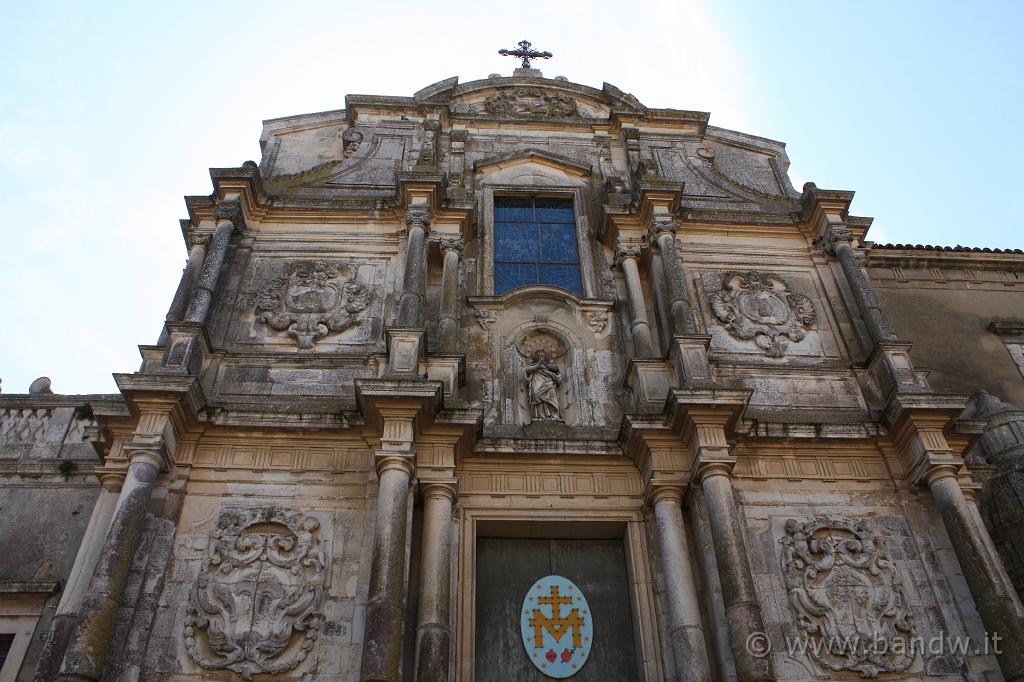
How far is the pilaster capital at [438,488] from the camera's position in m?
8.74

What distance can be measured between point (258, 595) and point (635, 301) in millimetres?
6076

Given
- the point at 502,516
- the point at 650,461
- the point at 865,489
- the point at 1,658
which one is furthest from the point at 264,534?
the point at 865,489

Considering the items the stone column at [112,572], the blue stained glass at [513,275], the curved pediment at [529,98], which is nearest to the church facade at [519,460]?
the stone column at [112,572]

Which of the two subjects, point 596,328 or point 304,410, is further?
point 596,328

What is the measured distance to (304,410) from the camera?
30.9 ft

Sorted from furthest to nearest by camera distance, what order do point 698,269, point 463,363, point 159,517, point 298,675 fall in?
point 698,269, point 463,363, point 159,517, point 298,675

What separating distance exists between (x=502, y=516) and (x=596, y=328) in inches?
126

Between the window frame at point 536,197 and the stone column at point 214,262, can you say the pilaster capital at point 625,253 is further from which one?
the stone column at point 214,262

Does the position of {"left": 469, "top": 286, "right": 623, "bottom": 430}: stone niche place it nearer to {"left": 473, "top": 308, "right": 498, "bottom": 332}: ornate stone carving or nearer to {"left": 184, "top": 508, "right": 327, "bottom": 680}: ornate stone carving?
{"left": 473, "top": 308, "right": 498, "bottom": 332}: ornate stone carving

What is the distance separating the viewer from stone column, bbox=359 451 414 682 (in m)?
7.21

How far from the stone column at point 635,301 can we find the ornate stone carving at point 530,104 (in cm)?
386

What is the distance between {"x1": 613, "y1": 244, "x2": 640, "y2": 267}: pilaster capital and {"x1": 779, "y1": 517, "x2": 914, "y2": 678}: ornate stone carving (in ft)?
14.6

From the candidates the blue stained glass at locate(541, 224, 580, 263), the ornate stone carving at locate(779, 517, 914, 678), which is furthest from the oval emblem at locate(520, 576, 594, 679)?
the blue stained glass at locate(541, 224, 580, 263)

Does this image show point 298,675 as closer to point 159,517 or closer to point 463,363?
point 159,517
